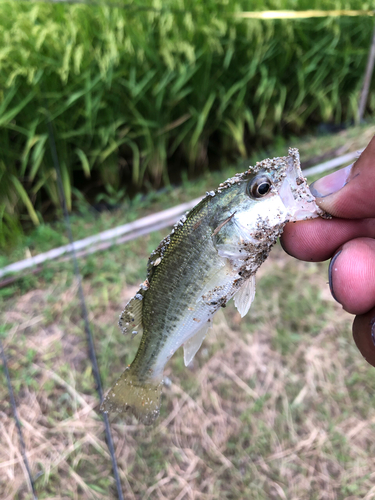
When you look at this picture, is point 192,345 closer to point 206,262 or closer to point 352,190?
point 206,262

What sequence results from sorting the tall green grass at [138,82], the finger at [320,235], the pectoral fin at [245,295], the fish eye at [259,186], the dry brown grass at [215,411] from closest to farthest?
the fish eye at [259,186] < the pectoral fin at [245,295] < the finger at [320,235] < the dry brown grass at [215,411] < the tall green grass at [138,82]

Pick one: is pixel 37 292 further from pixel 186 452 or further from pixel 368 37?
pixel 368 37

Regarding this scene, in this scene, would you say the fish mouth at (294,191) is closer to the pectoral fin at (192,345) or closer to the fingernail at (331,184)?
the fingernail at (331,184)

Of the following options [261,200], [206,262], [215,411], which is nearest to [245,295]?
[206,262]

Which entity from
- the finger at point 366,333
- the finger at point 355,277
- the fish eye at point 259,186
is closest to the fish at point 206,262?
the fish eye at point 259,186

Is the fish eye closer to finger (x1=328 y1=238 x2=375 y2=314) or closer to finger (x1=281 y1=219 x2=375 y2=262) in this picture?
finger (x1=281 y1=219 x2=375 y2=262)

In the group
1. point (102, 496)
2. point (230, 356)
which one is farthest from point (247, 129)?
point (102, 496)

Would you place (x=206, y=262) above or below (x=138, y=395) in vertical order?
above
